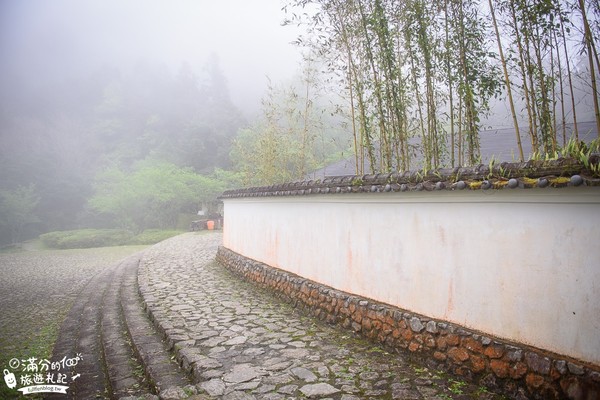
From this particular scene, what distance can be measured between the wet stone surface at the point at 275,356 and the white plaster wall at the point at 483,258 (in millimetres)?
606

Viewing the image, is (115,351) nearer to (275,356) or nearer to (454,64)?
(275,356)

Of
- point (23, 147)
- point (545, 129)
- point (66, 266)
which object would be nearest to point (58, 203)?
point (23, 147)

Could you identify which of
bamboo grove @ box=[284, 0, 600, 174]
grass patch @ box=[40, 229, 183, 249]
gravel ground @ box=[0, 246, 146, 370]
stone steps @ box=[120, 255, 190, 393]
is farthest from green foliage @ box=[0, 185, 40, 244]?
bamboo grove @ box=[284, 0, 600, 174]

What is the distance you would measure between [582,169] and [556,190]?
0.27 metres

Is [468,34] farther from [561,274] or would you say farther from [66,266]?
[66,266]

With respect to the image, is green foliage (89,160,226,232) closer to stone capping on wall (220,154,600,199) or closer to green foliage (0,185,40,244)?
green foliage (0,185,40,244)

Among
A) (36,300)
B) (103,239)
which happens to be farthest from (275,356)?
(103,239)

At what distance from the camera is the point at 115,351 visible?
4.43m

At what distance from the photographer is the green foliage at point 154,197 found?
28484mm

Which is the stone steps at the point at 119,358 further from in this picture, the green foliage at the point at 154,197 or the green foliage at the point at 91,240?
the green foliage at the point at 154,197

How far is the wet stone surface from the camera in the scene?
3139 millimetres

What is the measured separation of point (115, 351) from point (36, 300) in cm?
466

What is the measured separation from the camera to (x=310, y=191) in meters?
5.43

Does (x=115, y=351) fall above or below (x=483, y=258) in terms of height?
below
